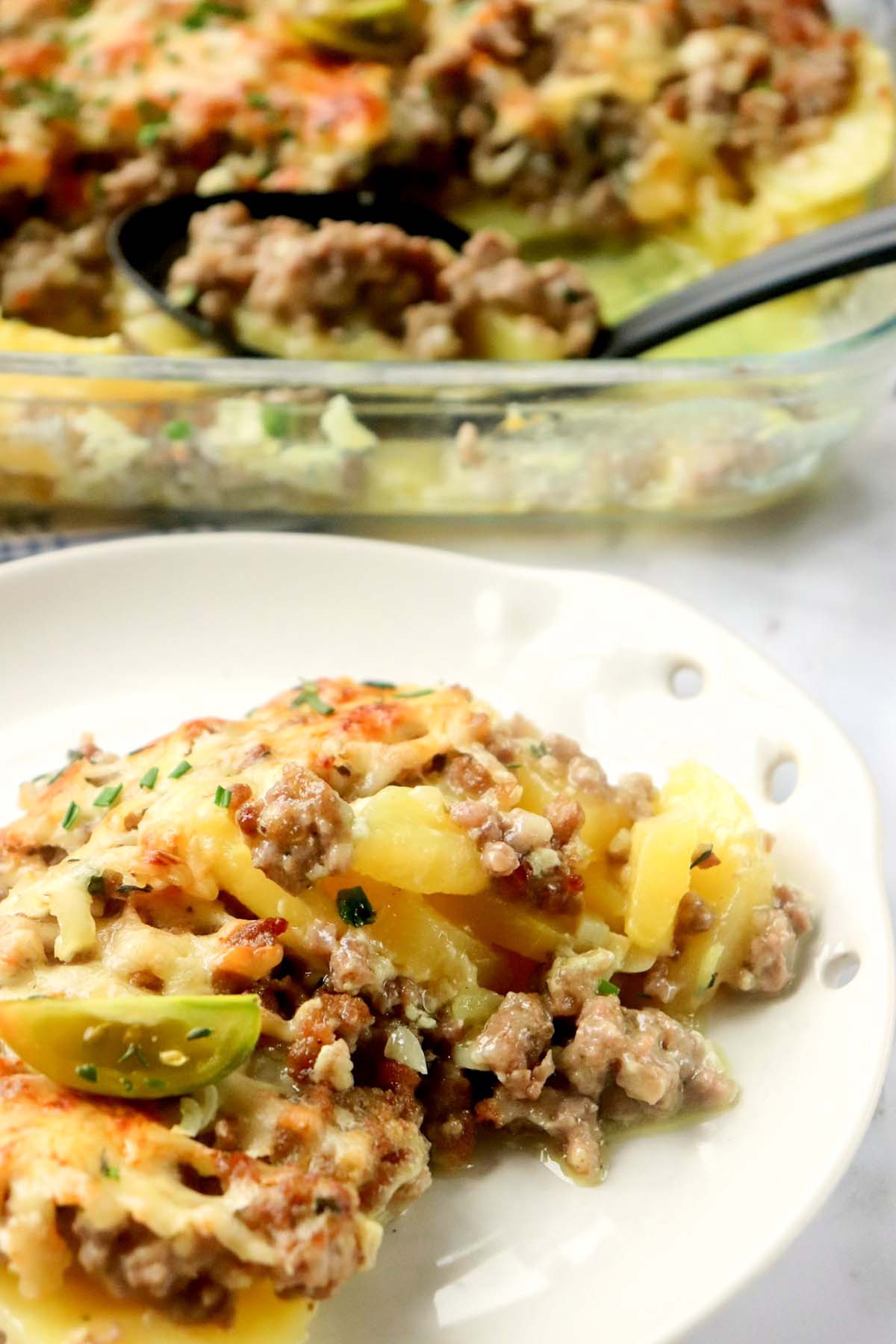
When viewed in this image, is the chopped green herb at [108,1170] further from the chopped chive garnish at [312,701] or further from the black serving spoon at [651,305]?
the black serving spoon at [651,305]

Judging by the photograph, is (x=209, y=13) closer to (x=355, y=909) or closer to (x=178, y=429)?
(x=178, y=429)

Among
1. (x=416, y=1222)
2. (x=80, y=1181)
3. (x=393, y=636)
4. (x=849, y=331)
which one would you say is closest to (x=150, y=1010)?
(x=80, y=1181)

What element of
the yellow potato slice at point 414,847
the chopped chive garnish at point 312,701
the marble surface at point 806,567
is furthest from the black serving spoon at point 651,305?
the yellow potato slice at point 414,847

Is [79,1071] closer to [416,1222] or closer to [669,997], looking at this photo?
[416,1222]

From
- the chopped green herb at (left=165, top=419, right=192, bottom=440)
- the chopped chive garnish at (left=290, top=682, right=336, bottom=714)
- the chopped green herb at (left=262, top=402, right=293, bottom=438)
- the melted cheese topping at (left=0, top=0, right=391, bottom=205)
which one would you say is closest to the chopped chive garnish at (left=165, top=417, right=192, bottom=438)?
the chopped green herb at (left=165, top=419, right=192, bottom=440)

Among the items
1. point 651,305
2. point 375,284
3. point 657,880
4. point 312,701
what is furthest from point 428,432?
point 657,880

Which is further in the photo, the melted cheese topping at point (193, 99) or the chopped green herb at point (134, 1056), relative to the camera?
the melted cheese topping at point (193, 99)
